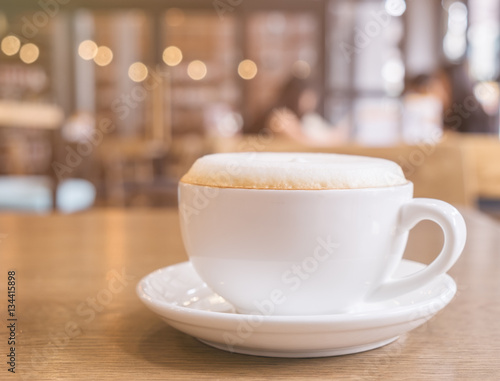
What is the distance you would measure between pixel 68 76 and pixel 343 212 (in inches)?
231

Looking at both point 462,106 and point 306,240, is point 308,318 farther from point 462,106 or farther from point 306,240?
point 462,106

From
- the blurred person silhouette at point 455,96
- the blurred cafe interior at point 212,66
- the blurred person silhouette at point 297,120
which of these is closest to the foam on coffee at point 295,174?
the blurred person silhouette at point 297,120

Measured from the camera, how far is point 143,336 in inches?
12.4

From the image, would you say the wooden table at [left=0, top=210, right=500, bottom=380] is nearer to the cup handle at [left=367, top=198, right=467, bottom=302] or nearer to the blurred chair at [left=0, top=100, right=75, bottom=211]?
the cup handle at [left=367, top=198, right=467, bottom=302]

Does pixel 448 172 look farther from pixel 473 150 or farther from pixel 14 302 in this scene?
pixel 473 150

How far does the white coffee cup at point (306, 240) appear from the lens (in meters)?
0.30

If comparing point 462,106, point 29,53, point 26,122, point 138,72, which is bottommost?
point 26,122

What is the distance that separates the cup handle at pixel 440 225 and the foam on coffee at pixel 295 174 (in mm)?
18

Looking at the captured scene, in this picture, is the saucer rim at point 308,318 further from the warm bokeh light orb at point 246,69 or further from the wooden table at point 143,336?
the warm bokeh light orb at point 246,69

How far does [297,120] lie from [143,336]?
4288 millimetres

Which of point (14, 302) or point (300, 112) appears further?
point (300, 112)

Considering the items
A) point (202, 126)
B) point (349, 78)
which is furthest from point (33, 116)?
point (349, 78)

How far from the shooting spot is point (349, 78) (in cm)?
605

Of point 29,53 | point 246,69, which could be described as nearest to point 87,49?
point 29,53
